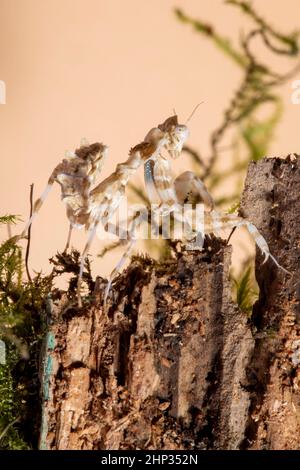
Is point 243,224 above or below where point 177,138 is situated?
below

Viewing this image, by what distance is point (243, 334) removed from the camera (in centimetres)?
120

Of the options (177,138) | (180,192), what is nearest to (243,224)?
(180,192)

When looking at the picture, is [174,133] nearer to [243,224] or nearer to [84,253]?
[243,224]

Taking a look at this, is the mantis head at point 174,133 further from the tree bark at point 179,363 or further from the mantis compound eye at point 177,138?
the tree bark at point 179,363

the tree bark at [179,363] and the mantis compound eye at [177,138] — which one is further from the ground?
the mantis compound eye at [177,138]

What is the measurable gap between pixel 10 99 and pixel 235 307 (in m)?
1.10

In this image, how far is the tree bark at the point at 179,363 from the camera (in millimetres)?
1122

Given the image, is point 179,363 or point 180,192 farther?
point 180,192

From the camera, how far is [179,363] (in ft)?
3.86

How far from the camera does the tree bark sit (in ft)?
3.68

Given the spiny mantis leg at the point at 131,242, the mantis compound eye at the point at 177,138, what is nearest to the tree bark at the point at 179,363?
the spiny mantis leg at the point at 131,242

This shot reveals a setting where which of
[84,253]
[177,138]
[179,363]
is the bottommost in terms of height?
[179,363]

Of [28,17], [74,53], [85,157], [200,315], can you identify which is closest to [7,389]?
[200,315]
